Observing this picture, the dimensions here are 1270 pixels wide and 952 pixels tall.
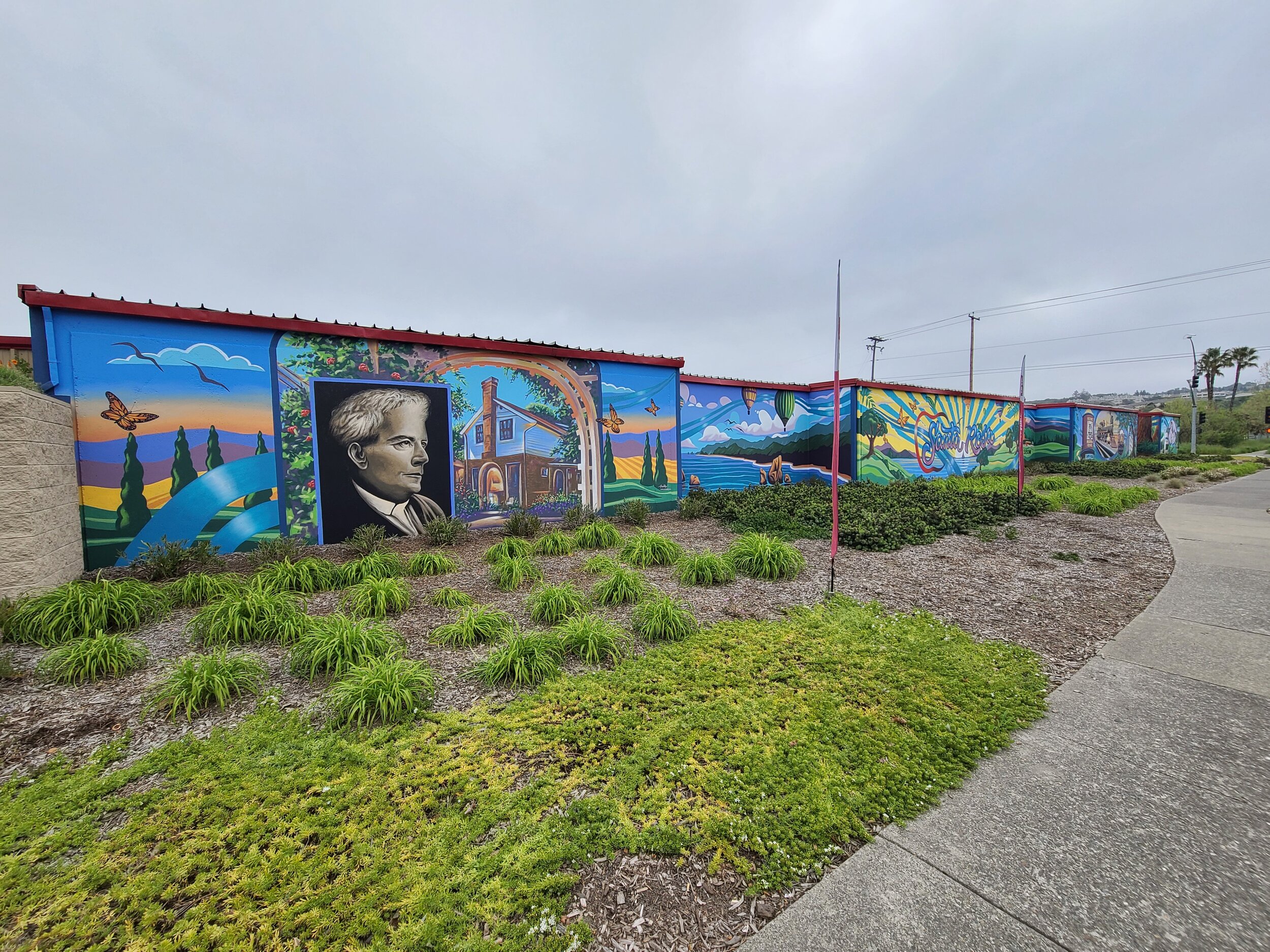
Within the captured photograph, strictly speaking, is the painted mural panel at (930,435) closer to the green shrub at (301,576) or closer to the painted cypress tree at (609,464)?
the painted cypress tree at (609,464)

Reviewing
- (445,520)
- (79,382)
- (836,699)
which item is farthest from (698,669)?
(79,382)

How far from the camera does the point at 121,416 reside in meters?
5.93

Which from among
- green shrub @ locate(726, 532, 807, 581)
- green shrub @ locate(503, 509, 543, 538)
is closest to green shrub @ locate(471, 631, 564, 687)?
green shrub @ locate(726, 532, 807, 581)

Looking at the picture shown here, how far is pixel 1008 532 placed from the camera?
26.6ft

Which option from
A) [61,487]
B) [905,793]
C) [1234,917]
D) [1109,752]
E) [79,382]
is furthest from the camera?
[79,382]

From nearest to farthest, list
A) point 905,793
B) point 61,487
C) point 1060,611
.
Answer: point 905,793 → point 1060,611 → point 61,487

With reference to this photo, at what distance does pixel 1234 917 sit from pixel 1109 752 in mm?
979

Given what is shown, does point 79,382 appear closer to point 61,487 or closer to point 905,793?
point 61,487

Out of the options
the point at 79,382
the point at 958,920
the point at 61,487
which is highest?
the point at 79,382

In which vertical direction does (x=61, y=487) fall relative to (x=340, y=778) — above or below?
above

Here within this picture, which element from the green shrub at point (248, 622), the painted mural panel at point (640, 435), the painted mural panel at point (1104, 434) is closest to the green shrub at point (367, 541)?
the green shrub at point (248, 622)

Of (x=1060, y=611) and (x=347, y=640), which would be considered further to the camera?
(x=1060, y=611)

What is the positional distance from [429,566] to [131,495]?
12.5 ft

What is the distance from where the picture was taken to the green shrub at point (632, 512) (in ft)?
30.2
